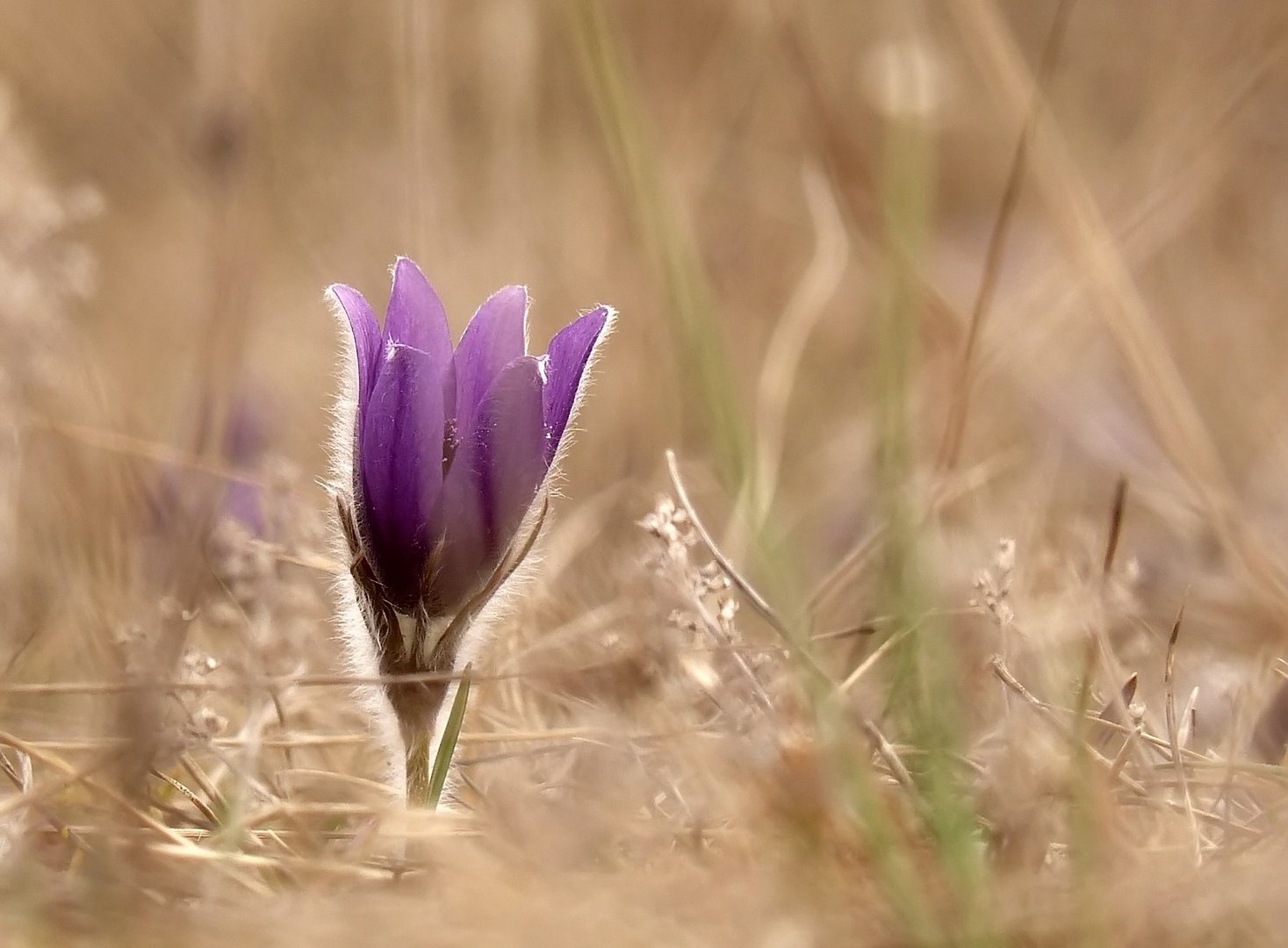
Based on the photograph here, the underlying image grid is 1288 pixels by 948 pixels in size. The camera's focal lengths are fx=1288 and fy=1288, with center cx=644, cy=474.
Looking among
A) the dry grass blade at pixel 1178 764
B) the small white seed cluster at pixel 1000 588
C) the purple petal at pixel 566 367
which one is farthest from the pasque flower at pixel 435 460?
the dry grass blade at pixel 1178 764

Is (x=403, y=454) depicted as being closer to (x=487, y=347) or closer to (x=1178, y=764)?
(x=487, y=347)

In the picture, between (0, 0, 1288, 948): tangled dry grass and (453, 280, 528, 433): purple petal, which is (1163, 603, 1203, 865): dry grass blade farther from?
(453, 280, 528, 433): purple petal

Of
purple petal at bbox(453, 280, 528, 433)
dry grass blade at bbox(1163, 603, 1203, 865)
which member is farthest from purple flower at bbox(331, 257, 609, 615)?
dry grass blade at bbox(1163, 603, 1203, 865)

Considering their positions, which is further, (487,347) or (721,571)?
(721,571)

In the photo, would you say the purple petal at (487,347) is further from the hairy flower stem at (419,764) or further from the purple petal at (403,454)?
the hairy flower stem at (419,764)

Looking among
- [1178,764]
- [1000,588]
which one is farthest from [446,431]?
[1178,764]

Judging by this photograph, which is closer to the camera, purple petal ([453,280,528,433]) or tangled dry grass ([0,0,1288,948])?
tangled dry grass ([0,0,1288,948])
